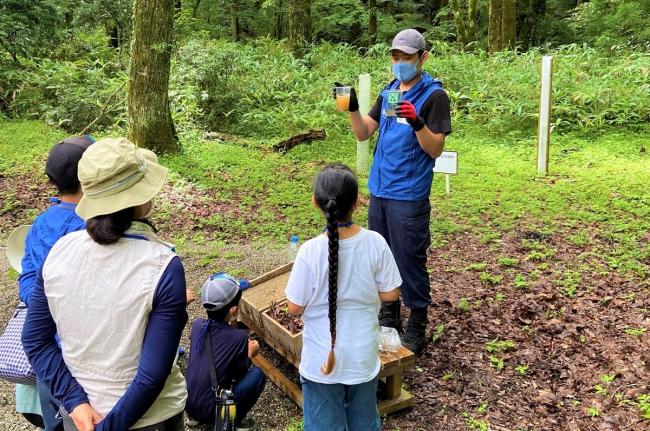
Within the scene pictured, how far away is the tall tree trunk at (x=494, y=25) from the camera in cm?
1394

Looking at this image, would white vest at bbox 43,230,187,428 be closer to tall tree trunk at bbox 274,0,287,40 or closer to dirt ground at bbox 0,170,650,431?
dirt ground at bbox 0,170,650,431

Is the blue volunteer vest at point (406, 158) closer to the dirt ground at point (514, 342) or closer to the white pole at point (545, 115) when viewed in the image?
the dirt ground at point (514, 342)

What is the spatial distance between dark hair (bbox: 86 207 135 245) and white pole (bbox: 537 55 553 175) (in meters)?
7.34

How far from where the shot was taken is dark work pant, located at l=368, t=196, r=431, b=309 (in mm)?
3574

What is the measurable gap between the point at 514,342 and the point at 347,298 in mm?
2217

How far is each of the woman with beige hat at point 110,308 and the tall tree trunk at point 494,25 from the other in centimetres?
1388

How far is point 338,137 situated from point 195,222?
14.0 feet

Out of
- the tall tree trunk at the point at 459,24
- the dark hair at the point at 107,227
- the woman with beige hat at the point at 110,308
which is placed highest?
the tall tree trunk at the point at 459,24

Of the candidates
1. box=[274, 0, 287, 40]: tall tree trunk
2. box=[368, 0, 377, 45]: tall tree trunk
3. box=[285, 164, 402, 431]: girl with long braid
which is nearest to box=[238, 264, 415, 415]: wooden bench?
box=[285, 164, 402, 431]: girl with long braid

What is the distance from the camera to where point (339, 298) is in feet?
7.90

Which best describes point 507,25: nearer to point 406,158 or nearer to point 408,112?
point 406,158

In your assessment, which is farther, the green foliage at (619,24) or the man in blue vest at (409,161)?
the green foliage at (619,24)

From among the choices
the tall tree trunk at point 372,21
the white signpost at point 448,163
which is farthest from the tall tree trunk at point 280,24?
the white signpost at point 448,163

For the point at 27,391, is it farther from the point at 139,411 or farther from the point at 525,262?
the point at 525,262
